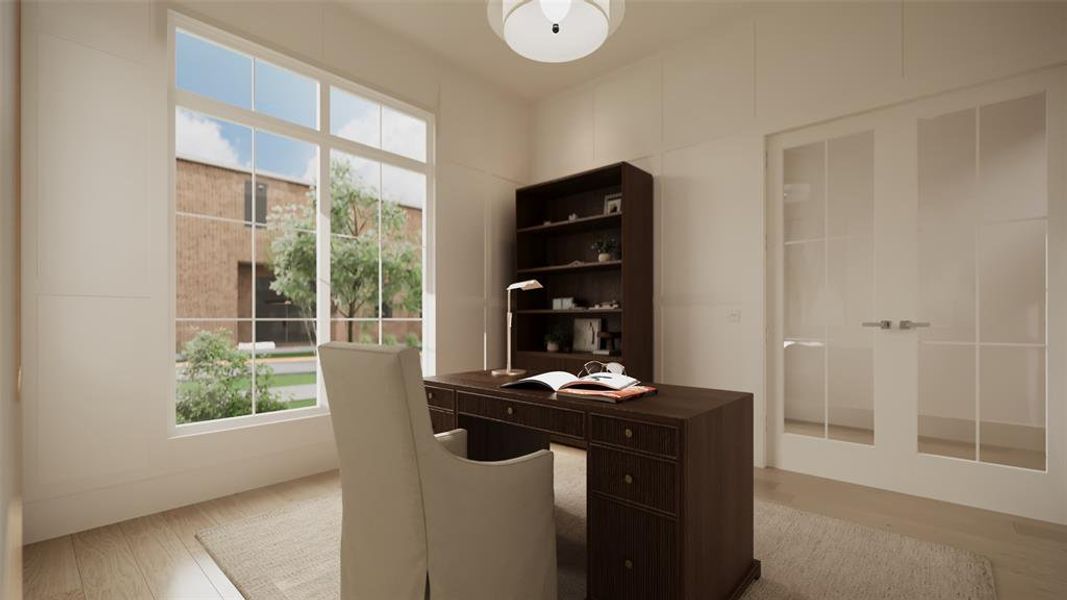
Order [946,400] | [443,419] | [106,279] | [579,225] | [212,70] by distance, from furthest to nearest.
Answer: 1. [579,225]
2. [212,70]
3. [946,400]
4. [106,279]
5. [443,419]

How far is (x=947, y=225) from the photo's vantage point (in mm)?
2971

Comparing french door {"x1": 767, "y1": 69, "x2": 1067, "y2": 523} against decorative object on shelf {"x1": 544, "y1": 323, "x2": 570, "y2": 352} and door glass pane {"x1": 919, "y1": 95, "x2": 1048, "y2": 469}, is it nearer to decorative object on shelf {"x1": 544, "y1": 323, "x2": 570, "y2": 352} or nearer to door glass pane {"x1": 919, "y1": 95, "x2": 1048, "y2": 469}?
door glass pane {"x1": 919, "y1": 95, "x2": 1048, "y2": 469}

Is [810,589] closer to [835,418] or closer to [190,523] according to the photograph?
[835,418]

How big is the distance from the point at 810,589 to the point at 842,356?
180 cm

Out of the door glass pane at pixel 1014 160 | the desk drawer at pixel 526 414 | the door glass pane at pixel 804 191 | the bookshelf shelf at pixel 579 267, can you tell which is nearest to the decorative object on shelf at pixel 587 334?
the bookshelf shelf at pixel 579 267

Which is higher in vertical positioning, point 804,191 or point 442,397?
point 804,191

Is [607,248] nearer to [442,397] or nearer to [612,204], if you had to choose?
[612,204]

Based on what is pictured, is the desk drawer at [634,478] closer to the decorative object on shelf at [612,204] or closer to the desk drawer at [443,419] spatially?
the desk drawer at [443,419]

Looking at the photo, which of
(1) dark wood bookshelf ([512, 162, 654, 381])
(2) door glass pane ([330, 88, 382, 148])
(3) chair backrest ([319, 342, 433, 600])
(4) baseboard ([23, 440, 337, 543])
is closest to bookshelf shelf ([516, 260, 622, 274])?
(1) dark wood bookshelf ([512, 162, 654, 381])

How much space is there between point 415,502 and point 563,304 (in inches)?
120

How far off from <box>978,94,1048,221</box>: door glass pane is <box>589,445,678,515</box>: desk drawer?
271cm

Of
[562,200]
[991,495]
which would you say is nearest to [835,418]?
[991,495]

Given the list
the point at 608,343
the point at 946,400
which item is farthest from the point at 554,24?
the point at 946,400

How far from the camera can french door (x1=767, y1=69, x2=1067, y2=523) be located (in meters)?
2.71
